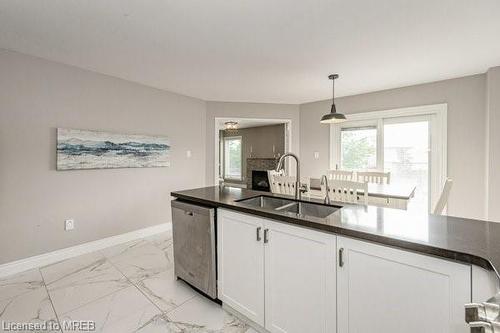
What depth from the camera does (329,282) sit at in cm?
129

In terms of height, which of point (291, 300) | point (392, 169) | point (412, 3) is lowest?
point (291, 300)

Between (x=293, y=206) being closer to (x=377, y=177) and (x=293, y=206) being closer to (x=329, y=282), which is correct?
(x=329, y=282)

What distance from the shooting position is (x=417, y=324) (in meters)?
1.05

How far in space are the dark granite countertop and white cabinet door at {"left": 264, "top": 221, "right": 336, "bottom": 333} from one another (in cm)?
9

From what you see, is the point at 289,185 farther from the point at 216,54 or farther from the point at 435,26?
the point at 435,26

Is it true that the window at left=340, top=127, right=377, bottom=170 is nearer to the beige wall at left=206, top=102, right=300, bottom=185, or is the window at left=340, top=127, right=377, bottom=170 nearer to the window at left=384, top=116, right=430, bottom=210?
the window at left=384, top=116, right=430, bottom=210

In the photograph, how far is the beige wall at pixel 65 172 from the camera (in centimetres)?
251

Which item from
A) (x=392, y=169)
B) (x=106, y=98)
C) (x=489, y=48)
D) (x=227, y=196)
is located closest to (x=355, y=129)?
(x=392, y=169)

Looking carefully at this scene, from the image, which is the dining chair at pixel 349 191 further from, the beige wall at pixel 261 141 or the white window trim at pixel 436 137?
the beige wall at pixel 261 141

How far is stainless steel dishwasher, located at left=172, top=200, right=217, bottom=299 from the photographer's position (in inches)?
75.1

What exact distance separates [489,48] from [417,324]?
300cm

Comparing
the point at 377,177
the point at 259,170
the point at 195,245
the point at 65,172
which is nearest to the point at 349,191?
the point at 377,177

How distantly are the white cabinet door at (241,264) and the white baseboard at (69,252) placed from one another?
2.17 m

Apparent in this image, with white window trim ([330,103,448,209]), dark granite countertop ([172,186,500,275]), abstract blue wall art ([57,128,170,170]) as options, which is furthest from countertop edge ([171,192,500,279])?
white window trim ([330,103,448,209])
